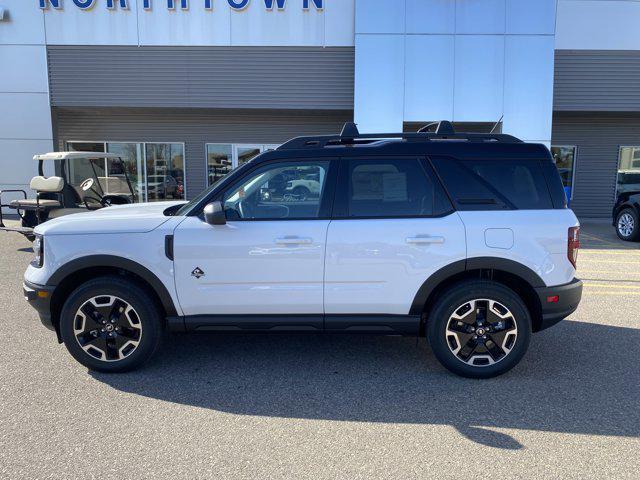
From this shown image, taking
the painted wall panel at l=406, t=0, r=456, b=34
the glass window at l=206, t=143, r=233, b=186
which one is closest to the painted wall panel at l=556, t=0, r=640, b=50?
the painted wall panel at l=406, t=0, r=456, b=34

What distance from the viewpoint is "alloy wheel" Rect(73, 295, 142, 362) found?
3920mm

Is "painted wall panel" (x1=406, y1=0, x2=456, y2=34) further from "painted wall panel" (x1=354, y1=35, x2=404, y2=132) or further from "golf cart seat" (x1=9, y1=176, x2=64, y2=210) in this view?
"golf cart seat" (x1=9, y1=176, x2=64, y2=210)

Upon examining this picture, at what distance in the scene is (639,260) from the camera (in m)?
9.24

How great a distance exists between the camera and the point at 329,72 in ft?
48.6

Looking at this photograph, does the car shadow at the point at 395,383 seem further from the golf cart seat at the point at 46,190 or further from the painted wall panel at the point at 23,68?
the painted wall panel at the point at 23,68

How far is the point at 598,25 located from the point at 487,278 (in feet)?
47.2

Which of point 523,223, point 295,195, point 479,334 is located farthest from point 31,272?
point 523,223

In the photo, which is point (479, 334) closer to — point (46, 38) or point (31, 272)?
point (31, 272)

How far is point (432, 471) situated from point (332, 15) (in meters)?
14.2

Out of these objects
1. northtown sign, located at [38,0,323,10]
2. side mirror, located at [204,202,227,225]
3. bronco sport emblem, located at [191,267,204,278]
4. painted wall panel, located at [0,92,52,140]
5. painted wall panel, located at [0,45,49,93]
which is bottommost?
bronco sport emblem, located at [191,267,204,278]

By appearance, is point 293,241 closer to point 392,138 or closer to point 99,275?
point 392,138

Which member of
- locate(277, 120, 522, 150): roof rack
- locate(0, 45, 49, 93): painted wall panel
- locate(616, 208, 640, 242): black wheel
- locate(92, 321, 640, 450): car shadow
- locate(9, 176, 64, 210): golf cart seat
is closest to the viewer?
locate(92, 321, 640, 450): car shadow

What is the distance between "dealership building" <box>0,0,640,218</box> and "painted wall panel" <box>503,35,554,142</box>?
0.03 metres

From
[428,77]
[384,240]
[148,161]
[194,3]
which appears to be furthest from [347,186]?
[148,161]
